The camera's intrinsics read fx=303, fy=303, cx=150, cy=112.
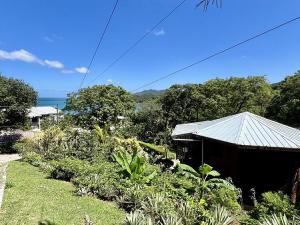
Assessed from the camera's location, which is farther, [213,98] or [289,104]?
[213,98]

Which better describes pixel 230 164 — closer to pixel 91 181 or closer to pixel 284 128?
pixel 284 128

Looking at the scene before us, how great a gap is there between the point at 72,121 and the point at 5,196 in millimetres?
18687

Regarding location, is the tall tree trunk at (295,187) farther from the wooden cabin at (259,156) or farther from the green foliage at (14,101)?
the green foliage at (14,101)

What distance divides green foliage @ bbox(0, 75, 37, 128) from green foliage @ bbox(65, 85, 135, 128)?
4180 millimetres

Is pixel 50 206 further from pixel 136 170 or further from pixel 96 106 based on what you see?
pixel 96 106

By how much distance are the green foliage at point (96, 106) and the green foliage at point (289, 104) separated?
48.2 ft

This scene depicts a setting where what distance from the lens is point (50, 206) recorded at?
28.3ft

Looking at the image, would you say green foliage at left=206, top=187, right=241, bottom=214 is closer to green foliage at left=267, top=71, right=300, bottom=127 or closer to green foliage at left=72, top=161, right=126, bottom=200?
green foliage at left=72, top=161, right=126, bottom=200

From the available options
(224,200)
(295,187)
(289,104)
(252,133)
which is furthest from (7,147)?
(289,104)

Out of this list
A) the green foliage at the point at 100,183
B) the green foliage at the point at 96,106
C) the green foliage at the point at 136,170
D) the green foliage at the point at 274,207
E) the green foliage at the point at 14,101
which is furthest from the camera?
the green foliage at the point at 96,106

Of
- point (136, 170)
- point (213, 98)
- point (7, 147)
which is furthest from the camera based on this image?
point (213, 98)

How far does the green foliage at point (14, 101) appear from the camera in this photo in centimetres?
2389

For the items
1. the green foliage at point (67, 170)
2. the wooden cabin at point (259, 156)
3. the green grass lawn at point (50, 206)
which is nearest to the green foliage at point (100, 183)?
the green grass lawn at point (50, 206)

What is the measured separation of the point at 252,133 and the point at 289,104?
16459 mm
